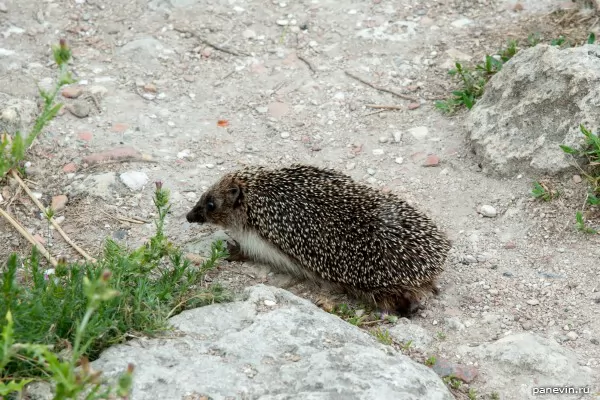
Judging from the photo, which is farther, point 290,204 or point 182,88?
point 182,88

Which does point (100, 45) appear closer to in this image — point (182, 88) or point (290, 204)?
point (182, 88)

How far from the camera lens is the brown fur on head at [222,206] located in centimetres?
652

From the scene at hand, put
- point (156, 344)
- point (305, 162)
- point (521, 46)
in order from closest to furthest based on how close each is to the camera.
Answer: point (156, 344) < point (305, 162) < point (521, 46)

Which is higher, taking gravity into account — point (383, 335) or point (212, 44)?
point (212, 44)

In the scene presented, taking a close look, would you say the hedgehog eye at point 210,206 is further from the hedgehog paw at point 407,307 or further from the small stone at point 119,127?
the hedgehog paw at point 407,307

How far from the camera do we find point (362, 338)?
482cm

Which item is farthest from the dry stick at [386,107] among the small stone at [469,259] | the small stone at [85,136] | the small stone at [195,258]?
the small stone at [85,136]

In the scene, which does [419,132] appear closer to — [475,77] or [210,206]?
[475,77]

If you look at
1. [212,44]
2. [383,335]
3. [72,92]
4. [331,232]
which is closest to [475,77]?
[331,232]

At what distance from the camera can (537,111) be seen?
6781 mm

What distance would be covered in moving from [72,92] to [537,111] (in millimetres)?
4477

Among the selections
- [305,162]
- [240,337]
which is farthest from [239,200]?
[240,337]

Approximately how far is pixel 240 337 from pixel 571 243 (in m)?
2.92

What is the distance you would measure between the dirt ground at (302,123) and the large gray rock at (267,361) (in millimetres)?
990
